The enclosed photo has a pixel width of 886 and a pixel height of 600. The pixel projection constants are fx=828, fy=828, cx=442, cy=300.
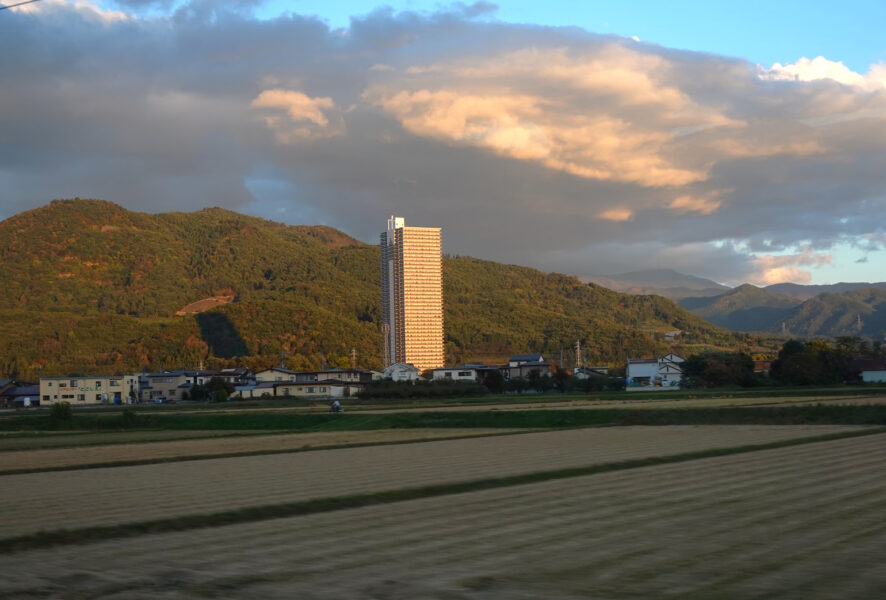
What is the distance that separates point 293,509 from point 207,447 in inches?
709

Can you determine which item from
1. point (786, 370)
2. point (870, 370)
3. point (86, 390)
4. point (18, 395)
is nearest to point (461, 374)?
point (786, 370)

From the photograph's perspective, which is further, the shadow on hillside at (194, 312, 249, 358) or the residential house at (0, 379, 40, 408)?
the shadow on hillside at (194, 312, 249, 358)

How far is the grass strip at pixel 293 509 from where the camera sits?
39.2 feet

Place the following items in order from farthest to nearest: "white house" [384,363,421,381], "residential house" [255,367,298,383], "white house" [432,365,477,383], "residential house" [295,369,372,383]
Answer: "white house" [384,363,421,381] → "residential house" [255,367,298,383] → "white house" [432,365,477,383] → "residential house" [295,369,372,383]

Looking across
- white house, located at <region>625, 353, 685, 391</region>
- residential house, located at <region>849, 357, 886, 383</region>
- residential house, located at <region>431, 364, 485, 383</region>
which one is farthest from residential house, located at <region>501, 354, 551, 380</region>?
residential house, located at <region>849, 357, 886, 383</region>

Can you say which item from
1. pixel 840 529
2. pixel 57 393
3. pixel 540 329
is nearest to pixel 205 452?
pixel 840 529

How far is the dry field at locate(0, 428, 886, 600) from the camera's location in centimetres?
847

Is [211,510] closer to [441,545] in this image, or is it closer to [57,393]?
[441,545]

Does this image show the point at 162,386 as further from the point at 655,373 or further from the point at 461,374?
the point at 655,373

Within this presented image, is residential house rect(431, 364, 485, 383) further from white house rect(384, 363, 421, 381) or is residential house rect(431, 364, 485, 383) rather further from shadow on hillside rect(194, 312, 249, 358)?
shadow on hillside rect(194, 312, 249, 358)

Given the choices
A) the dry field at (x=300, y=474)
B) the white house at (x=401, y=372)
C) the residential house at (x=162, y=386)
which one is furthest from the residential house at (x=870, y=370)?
the residential house at (x=162, y=386)

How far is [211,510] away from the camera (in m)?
14.3

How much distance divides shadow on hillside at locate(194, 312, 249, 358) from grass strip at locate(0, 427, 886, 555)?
443 ft

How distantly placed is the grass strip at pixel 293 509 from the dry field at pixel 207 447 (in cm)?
1266
